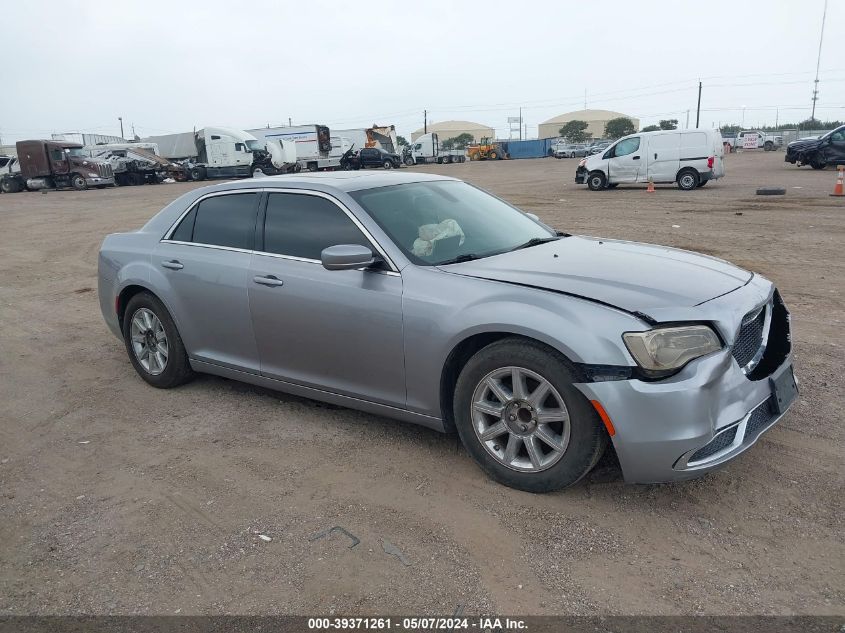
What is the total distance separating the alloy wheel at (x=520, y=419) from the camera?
338 cm

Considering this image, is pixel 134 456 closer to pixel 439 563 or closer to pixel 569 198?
pixel 439 563

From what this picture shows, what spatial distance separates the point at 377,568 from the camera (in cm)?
302

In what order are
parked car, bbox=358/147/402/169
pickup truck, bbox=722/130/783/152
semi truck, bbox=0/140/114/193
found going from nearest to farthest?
1. semi truck, bbox=0/140/114/193
2. parked car, bbox=358/147/402/169
3. pickup truck, bbox=722/130/783/152

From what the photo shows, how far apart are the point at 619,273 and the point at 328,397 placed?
74.7 inches

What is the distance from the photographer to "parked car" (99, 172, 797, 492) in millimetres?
3189

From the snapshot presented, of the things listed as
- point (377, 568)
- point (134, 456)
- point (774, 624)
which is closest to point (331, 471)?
point (377, 568)

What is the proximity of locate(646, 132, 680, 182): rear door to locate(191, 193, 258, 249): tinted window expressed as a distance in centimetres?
1897

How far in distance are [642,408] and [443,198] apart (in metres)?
2.15

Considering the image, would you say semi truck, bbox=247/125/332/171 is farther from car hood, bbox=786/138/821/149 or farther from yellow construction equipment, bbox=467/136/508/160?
car hood, bbox=786/138/821/149

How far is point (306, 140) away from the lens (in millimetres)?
47188

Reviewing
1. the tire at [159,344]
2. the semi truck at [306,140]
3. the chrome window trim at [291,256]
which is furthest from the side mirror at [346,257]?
the semi truck at [306,140]

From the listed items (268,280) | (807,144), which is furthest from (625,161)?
(268,280)

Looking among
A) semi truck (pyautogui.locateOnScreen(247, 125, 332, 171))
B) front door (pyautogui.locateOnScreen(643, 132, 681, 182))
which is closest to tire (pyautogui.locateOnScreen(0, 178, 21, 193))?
semi truck (pyautogui.locateOnScreen(247, 125, 332, 171))

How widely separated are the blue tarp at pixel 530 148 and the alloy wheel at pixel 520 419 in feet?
244
